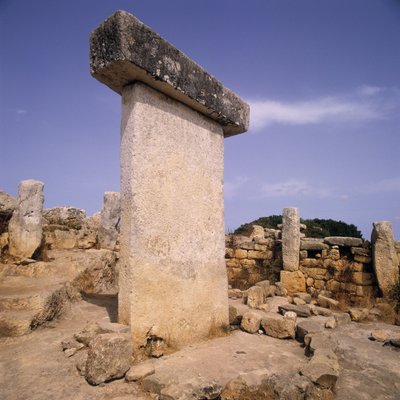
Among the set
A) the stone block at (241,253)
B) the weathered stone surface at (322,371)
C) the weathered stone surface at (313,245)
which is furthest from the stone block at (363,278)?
the weathered stone surface at (322,371)

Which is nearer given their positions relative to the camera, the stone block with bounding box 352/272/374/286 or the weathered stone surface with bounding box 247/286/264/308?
the weathered stone surface with bounding box 247/286/264/308

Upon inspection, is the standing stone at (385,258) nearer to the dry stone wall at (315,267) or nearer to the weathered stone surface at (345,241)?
the dry stone wall at (315,267)

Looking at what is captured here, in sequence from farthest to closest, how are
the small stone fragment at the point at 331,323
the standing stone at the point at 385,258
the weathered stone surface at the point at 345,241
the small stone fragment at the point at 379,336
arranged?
the weathered stone surface at the point at 345,241
the standing stone at the point at 385,258
the small stone fragment at the point at 331,323
the small stone fragment at the point at 379,336

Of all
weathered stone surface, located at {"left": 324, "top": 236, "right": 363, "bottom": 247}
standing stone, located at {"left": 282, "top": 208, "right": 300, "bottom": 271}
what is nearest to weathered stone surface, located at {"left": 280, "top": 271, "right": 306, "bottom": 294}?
standing stone, located at {"left": 282, "top": 208, "right": 300, "bottom": 271}

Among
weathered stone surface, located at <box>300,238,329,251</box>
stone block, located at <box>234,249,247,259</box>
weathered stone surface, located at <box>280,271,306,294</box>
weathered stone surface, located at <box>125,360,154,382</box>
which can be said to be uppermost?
weathered stone surface, located at <box>300,238,329,251</box>

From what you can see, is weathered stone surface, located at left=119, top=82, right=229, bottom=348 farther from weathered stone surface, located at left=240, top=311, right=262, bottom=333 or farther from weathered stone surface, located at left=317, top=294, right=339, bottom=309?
weathered stone surface, located at left=317, top=294, right=339, bottom=309

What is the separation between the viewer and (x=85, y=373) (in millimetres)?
2361

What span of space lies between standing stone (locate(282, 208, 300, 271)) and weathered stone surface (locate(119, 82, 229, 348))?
12.7 feet

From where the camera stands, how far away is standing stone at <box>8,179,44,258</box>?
5.69 meters

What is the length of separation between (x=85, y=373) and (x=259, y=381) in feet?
4.19

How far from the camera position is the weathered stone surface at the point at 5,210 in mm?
5828

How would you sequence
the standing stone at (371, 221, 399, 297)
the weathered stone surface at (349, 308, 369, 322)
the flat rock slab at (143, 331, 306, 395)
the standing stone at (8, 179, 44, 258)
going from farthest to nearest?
the standing stone at (371, 221, 399, 297), the standing stone at (8, 179, 44, 258), the weathered stone surface at (349, 308, 369, 322), the flat rock slab at (143, 331, 306, 395)

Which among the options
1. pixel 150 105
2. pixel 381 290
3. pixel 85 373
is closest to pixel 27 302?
pixel 85 373

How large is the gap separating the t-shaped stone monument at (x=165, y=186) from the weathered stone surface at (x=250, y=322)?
265mm
